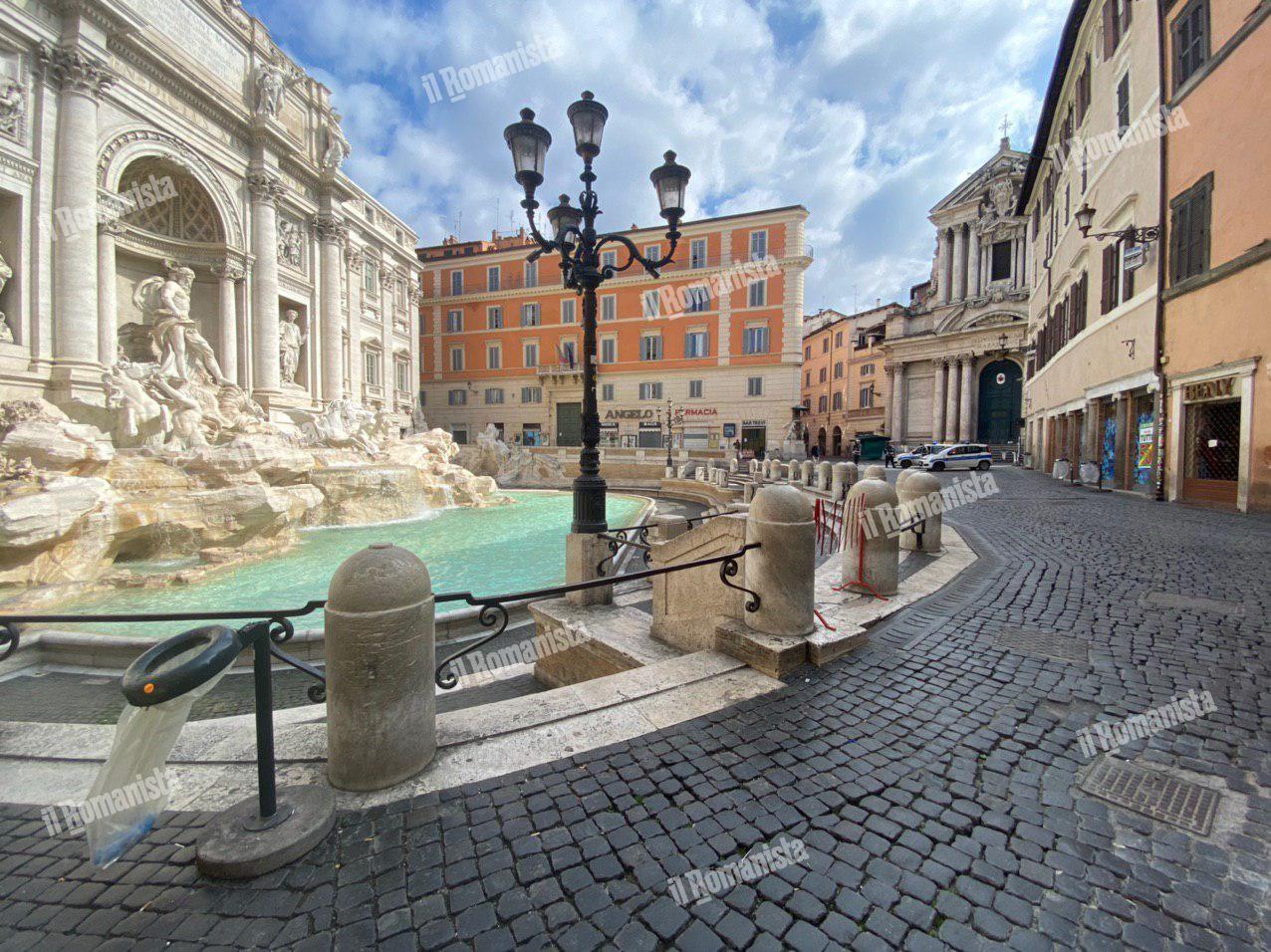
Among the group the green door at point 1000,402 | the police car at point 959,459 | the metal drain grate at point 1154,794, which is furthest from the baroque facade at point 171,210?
the green door at point 1000,402

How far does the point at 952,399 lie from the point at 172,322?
44.3 m

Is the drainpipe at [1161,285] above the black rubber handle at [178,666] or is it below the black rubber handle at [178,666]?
above

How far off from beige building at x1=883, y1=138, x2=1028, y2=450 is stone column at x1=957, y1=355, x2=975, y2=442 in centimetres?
6

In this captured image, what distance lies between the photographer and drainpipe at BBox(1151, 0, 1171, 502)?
12.6m

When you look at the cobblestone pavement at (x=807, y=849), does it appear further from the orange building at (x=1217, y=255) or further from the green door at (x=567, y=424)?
the green door at (x=567, y=424)

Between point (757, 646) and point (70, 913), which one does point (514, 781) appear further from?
point (757, 646)

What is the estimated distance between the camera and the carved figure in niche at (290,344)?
78.5 feet

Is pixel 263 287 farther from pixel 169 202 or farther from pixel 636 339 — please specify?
pixel 636 339

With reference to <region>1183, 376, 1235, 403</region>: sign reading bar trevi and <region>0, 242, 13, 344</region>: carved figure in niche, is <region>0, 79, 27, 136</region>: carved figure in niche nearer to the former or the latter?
<region>0, 242, 13, 344</region>: carved figure in niche

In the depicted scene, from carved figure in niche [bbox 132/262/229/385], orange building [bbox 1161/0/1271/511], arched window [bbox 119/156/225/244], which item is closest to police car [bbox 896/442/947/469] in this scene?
orange building [bbox 1161/0/1271/511]

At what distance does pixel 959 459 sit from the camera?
27.7 meters

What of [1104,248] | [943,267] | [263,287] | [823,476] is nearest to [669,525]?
[823,476]

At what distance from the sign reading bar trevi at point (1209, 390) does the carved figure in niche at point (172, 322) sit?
94.3 ft

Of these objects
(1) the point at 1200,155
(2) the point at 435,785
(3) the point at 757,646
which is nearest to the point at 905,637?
(3) the point at 757,646
